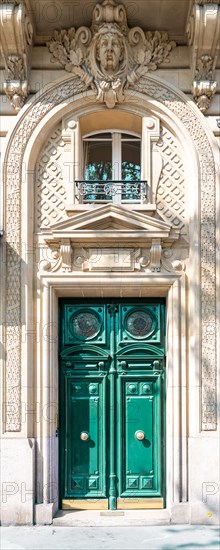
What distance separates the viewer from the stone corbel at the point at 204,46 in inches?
371

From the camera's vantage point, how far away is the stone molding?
9586 mm

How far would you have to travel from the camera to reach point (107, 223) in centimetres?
976

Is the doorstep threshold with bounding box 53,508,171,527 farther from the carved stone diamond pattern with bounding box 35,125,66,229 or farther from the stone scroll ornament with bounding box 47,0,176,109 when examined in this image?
the stone scroll ornament with bounding box 47,0,176,109

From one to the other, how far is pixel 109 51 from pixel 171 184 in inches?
78.7

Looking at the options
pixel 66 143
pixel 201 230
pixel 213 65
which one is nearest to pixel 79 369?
pixel 201 230

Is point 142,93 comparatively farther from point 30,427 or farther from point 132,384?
point 30,427

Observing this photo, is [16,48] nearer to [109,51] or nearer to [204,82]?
[109,51]

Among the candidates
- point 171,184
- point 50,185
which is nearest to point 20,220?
point 50,185

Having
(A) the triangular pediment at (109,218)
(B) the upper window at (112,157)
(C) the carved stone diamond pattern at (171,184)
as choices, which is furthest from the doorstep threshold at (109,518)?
(B) the upper window at (112,157)

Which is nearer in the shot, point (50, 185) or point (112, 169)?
point (50, 185)

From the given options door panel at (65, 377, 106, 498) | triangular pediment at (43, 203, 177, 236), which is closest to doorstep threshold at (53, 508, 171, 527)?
door panel at (65, 377, 106, 498)

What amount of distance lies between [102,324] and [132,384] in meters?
0.94

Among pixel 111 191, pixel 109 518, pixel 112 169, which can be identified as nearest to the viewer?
pixel 109 518

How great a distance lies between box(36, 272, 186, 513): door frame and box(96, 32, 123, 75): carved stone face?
2881 mm
